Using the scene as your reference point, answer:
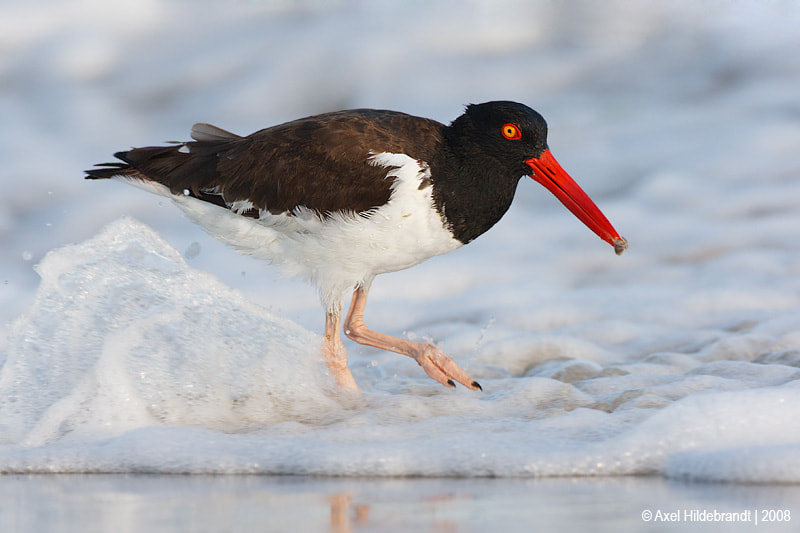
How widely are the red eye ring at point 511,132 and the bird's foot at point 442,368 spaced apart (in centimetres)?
119

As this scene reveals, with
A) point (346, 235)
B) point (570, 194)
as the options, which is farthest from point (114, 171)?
point (570, 194)

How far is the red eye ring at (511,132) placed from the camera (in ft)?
15.2

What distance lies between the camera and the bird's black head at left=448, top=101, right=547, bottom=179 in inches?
181

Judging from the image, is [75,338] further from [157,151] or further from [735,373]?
[735,373]

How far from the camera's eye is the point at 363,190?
4371 mm

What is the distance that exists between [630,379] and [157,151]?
9.84ft

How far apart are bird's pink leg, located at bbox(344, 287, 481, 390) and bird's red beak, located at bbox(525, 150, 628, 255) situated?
1068mm

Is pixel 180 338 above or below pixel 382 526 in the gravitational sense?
above

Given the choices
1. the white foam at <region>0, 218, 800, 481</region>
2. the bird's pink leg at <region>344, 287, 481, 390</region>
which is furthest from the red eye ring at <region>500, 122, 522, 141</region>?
the white foam at <region>0, 218, 800, 481</region>

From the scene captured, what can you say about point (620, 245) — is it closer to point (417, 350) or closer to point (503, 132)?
point (503, 132)

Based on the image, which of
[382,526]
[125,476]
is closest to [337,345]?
[125,476]

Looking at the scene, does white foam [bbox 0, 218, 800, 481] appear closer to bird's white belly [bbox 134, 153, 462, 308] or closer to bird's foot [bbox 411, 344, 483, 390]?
bird's foot [bbox 411, 344, 483, 390]

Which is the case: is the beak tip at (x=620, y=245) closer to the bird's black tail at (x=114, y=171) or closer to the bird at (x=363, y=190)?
the bird at (x=363, y=190)

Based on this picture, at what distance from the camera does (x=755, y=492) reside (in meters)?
2.78
